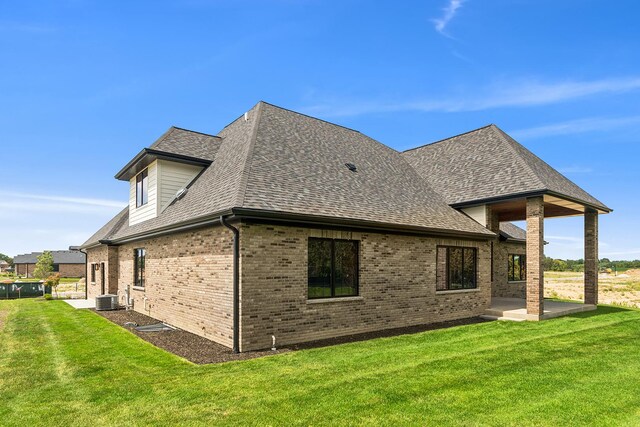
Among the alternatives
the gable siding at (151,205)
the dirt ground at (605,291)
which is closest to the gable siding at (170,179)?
the gable siding at (151,205)

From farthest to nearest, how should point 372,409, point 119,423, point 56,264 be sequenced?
1. point 56,264
2. point 372,409
3. point 119,423

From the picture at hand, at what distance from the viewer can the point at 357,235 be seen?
38.5ft

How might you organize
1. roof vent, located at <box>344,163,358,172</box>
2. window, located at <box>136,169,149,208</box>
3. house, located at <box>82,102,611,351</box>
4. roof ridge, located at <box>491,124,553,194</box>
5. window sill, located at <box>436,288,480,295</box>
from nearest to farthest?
house, located at <box>82,102,611,351</box>, window sill, located at <box>436,288,480,295</box>, roof vent, located at <box>344,163,358,172</box>, roof ridge, located at <box>491,124,553,194</box>, window, located at <box>136,169,149,208</box>

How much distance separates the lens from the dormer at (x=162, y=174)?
14797mm

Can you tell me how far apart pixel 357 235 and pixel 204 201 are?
475 cm

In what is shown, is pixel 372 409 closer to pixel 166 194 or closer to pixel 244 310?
pixel 244 310

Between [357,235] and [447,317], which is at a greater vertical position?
[357,235]

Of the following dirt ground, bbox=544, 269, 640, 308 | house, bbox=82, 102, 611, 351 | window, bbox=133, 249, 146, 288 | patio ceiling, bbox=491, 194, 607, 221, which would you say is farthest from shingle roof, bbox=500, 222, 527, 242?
window, bbox=133, 249, 146, 288

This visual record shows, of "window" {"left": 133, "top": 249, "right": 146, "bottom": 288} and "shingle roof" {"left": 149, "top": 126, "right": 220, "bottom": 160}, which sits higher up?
"shingle roof" {"left": 149, "top": 126, "right": 220, "bottom": 160}

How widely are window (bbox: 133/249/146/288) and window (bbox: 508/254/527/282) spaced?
20320 mm

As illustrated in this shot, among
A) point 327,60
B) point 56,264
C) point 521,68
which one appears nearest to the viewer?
point 327,60

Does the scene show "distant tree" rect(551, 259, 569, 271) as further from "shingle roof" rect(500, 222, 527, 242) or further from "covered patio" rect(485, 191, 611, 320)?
"covered patio" rect(485, 191, 611, 320)

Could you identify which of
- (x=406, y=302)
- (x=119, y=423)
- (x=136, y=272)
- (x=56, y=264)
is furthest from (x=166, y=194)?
(x=56, y=264)

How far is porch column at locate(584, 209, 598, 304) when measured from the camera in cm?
1812
